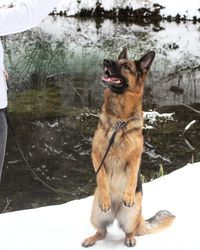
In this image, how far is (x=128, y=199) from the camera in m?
3.83

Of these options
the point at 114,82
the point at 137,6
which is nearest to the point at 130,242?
the point at 114,82

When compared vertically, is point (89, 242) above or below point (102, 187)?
below

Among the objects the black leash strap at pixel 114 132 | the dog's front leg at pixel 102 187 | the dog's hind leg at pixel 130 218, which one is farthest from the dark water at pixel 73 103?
the black leash strap at pixel 114 132

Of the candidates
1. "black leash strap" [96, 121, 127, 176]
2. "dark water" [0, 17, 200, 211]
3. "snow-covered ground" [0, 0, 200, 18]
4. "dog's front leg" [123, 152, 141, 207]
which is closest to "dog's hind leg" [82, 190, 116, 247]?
"dog's front leg" [123, 152, 141, 207]

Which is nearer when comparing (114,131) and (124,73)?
(114,131)

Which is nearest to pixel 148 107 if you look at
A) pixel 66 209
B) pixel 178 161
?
pixel 178 161

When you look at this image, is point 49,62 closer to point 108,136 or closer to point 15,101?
point 15,101

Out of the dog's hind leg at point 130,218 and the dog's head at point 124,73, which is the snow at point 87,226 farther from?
the dog's head at point 124,73

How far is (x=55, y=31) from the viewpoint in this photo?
A: 19891 mm

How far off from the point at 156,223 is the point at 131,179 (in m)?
0.66

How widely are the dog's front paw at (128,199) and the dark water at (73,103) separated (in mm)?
3732

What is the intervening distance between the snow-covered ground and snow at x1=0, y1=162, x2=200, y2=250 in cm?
2080

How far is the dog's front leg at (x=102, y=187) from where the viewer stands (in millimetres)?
3830

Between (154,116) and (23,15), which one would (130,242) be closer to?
(23,15)
